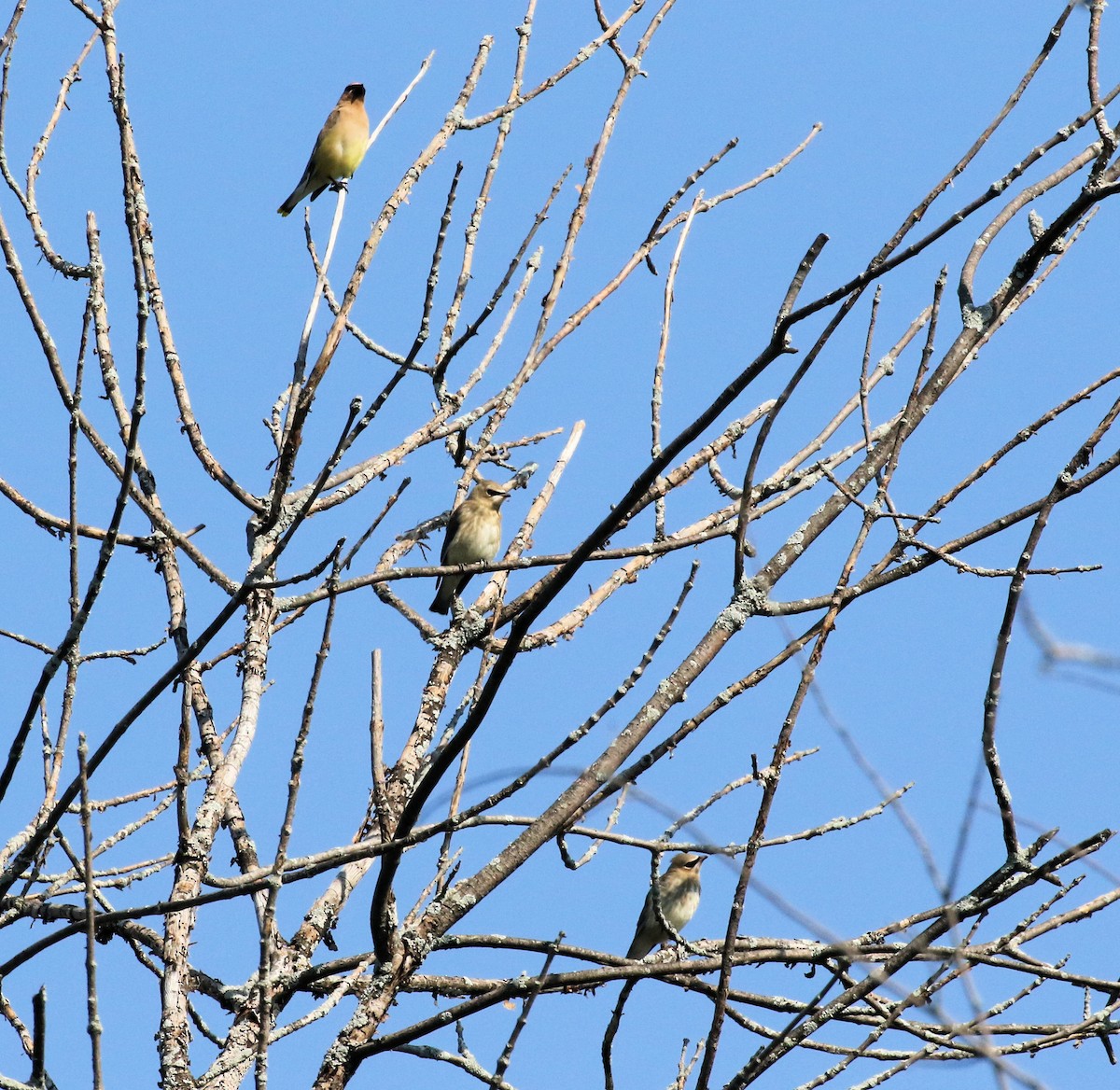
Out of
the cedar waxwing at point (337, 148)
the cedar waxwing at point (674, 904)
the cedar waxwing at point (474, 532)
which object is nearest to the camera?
the cedar waxwing at point (674, 904)

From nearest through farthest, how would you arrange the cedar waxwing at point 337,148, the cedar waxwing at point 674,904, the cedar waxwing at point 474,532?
the cedar waxwing at point 674,904
the cedar waxwing at point 474,532
the cedar waxwing at point 337,148

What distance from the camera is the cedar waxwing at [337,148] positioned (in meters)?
9.86

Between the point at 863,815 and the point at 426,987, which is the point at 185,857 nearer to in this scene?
the point at 426,987

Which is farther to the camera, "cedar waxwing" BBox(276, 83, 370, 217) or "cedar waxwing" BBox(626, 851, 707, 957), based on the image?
"cedar waxwing" BBox(276, 83, 370, 217)

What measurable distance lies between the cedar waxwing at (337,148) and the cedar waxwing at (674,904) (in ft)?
16.3

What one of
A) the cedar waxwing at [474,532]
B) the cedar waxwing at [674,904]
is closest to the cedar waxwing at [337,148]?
the cedar waxwing at [474,532]

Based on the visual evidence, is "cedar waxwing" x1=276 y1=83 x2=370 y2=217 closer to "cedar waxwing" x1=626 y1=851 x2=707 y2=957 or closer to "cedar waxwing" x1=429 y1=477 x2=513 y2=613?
"cedar waxwing" x1=429 y1=477 x2=513 y2=613

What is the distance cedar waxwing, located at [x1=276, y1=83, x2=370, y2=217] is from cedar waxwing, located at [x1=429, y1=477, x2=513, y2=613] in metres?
2.38

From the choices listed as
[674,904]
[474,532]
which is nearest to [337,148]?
[474,532]

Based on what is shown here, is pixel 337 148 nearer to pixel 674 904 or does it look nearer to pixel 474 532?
pixel 474 532

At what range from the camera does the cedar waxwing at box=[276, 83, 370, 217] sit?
986 cm

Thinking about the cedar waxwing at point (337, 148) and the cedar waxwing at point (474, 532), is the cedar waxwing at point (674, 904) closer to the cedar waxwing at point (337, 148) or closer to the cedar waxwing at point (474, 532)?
the cedar waxwing at point (474, 532)

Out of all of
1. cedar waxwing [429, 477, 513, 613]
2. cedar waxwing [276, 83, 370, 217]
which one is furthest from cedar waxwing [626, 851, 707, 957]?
cedar waxwing [276, 83, 370, 217]

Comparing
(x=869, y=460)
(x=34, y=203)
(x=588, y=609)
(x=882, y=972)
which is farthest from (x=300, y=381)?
(x=882, y=972)
